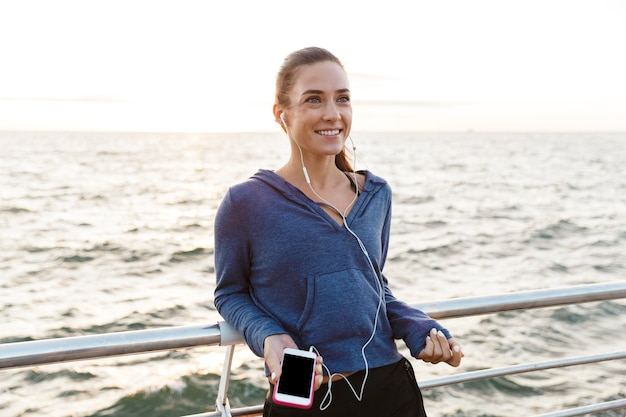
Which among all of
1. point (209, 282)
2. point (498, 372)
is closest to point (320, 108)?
point (498, 372)

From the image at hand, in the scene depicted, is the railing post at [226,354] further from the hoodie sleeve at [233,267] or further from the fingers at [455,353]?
the fingers at [455,353]

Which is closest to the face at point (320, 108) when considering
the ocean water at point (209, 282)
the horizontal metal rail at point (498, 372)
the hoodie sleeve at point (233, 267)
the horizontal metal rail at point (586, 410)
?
the ocean water at point (209, 282)

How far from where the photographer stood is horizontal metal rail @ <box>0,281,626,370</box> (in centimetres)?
137

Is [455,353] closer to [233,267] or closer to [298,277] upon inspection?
[298,277]

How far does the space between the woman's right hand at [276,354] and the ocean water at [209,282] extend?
62cm

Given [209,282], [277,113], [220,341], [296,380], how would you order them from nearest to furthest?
[296,380] < [220,341] < [277,113] < [209,282]

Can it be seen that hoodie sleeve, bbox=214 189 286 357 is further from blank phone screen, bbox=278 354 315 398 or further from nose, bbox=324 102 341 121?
nose, bbox=324 102 341 121

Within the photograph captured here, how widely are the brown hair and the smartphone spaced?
764 mm

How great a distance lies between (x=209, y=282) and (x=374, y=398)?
8409 millimetres

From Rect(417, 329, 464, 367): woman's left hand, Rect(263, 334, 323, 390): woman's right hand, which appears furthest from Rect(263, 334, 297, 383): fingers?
Rect(417, 329, 464, 367): woman's left hand

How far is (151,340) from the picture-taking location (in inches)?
57.4

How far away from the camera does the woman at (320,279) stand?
1.56m

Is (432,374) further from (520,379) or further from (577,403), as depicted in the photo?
(577,403)

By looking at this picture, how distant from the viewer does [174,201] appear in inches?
807
